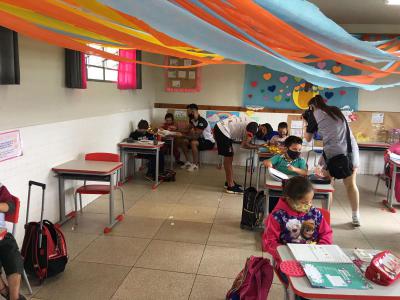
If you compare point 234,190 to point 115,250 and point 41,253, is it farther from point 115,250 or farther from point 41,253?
point 41,253

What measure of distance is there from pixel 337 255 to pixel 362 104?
5930mm

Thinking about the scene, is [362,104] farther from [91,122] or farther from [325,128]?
[91,122]

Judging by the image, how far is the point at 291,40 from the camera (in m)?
2.06

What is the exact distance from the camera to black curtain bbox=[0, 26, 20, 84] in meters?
2.78

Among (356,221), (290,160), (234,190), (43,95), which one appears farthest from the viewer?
(234,190)

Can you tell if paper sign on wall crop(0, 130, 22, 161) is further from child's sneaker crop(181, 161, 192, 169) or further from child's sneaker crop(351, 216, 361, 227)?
child's sneaker crop(181, 161, 192, 169)

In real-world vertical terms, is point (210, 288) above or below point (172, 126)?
below

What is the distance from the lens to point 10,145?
123 inches

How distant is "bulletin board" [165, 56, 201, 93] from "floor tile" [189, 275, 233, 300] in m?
5.07

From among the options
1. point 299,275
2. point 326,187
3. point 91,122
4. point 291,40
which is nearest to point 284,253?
point 299,275

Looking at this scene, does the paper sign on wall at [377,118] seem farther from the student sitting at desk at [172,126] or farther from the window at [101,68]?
the window at [101,68]

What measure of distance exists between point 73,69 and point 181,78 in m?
3.66

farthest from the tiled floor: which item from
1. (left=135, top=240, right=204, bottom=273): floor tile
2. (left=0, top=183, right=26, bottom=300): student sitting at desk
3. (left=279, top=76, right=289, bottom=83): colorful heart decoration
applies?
(left=279, top=76, right=289, bottom=83): colorful heart decoration

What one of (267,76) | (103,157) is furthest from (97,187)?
(267,76)
